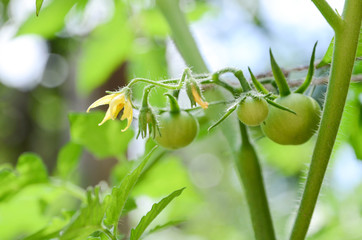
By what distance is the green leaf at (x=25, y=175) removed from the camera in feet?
2.29

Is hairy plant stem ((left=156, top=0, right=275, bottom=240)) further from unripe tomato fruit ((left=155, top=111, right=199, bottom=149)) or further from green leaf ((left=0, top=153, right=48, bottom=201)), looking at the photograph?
green leaf ((left=0, top=153, right=48, bottom=201))

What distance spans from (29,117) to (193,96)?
224 inches

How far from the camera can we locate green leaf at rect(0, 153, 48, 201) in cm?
70

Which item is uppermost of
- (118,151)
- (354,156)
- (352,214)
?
(118,151)

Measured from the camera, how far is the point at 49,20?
0.91 metres

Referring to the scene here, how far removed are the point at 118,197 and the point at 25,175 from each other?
0.32m

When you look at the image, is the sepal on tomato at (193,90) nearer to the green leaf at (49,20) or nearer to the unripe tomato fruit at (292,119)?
the unripe tomato fruit at (292,119)

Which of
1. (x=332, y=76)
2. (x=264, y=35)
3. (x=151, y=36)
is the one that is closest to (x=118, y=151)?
(x=332, y=76)

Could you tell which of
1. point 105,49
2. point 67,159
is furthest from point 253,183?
point 105,49

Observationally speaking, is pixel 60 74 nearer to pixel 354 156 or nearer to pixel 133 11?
pixel 133 11

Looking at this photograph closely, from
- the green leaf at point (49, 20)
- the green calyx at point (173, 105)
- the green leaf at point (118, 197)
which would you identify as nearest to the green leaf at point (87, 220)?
the green leaf at point (118, 197)

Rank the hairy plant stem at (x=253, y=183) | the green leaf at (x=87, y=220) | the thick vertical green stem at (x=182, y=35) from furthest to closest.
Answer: the thick vertical green stem at (x=182, y=35)
the hairy plant stem at (x=253, y=183)
the green leaf at (x=87, y=220)

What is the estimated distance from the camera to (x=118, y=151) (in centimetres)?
75

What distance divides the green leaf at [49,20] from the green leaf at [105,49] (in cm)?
19
